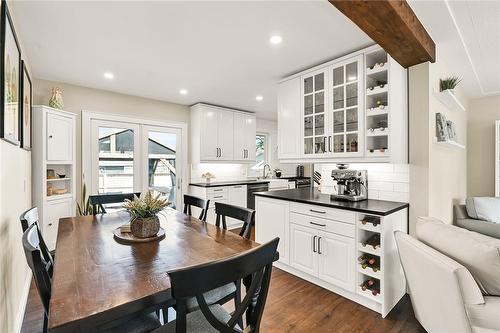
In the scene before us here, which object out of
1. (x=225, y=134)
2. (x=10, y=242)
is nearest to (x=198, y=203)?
(x=10, y=242)

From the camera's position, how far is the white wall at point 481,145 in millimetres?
4016

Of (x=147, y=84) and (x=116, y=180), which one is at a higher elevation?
(x=147, y=84)

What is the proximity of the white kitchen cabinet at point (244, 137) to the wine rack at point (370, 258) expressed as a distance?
3.44 metres

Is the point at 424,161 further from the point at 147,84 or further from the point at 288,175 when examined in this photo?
the point at 288,175

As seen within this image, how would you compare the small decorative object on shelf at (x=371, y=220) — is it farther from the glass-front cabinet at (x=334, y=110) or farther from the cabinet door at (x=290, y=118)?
the cabinet door at (x=290, y=118)

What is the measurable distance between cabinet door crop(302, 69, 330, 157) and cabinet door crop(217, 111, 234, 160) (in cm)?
227

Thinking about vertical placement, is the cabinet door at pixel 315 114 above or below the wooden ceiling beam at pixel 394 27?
below

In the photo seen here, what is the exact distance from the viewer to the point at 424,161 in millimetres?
2334

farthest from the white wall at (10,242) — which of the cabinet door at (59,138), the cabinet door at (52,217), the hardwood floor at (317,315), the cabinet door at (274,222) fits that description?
the cabinet door at (274,222)

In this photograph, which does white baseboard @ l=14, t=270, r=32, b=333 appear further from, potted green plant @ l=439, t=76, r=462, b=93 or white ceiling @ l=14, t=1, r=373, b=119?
potted green plant @ l=439, t=76, r=462, b=93

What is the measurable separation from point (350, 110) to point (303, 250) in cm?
164

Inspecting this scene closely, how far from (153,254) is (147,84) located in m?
3.13

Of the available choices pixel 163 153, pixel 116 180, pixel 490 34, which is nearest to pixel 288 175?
pixel 163 153

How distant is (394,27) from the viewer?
1.82m
